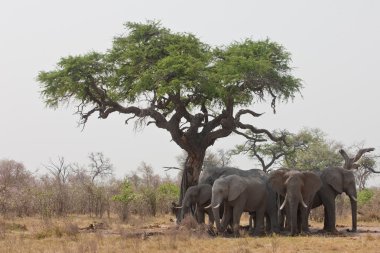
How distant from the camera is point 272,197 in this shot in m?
18.6

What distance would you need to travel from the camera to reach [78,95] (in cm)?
2600

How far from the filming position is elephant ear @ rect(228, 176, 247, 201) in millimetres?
17078

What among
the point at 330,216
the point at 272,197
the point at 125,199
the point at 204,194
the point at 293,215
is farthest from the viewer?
the point at 125,199

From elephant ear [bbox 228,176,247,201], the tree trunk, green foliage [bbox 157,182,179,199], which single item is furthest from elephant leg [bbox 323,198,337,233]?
green foliage [bbox 157,182,179,199]

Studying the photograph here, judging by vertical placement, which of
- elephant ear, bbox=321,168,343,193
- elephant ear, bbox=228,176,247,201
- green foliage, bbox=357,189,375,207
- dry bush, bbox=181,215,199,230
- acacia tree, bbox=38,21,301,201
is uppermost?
acacia tree, bbox=38,21,301,201

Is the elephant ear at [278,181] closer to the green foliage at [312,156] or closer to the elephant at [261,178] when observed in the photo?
the elephant at [261,178]

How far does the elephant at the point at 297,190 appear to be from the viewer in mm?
17109

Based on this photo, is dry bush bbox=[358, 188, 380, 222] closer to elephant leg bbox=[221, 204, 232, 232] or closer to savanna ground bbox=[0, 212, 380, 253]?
savanna ground bbox=[0, 212, 380, 253]

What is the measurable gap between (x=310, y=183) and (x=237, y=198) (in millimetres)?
2430

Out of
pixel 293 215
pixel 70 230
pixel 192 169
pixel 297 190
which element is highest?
pixel 192 169

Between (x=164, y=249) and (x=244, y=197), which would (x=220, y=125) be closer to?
(x=244, y=197)

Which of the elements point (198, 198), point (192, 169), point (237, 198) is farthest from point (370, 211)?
point (237, 198)

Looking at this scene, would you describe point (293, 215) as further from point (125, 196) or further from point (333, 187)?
point (125, 196)

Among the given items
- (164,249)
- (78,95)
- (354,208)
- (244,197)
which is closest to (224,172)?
(244,197)
